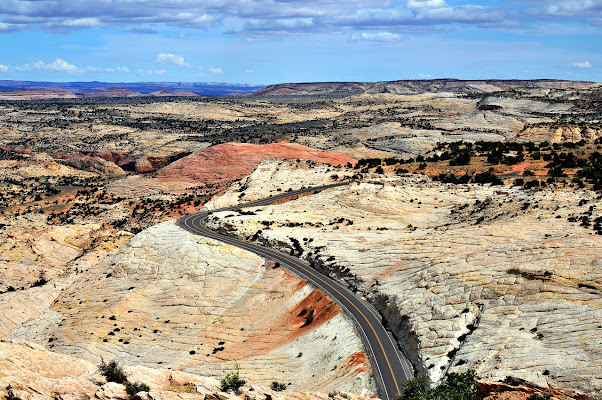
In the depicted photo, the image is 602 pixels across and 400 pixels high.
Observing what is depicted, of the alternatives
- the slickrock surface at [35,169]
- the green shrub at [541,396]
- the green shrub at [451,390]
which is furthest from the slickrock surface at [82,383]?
the slickrock surface at [35,169]

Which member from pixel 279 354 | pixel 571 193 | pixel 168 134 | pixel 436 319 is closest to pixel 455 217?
pixel 571 193

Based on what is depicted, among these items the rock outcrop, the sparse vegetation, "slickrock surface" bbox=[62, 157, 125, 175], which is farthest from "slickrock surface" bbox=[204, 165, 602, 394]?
"slickrock surface" bbox=[62, 157, 125, 175]

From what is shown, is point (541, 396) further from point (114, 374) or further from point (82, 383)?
point (82, 383)

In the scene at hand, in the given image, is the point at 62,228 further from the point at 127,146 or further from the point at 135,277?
the point at 127,146

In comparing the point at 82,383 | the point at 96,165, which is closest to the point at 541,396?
the point at 82,383

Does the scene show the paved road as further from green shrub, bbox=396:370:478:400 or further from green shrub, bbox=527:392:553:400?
green shrub, bbox=527:392:553:400

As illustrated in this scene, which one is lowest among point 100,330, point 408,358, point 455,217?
point 100,330
